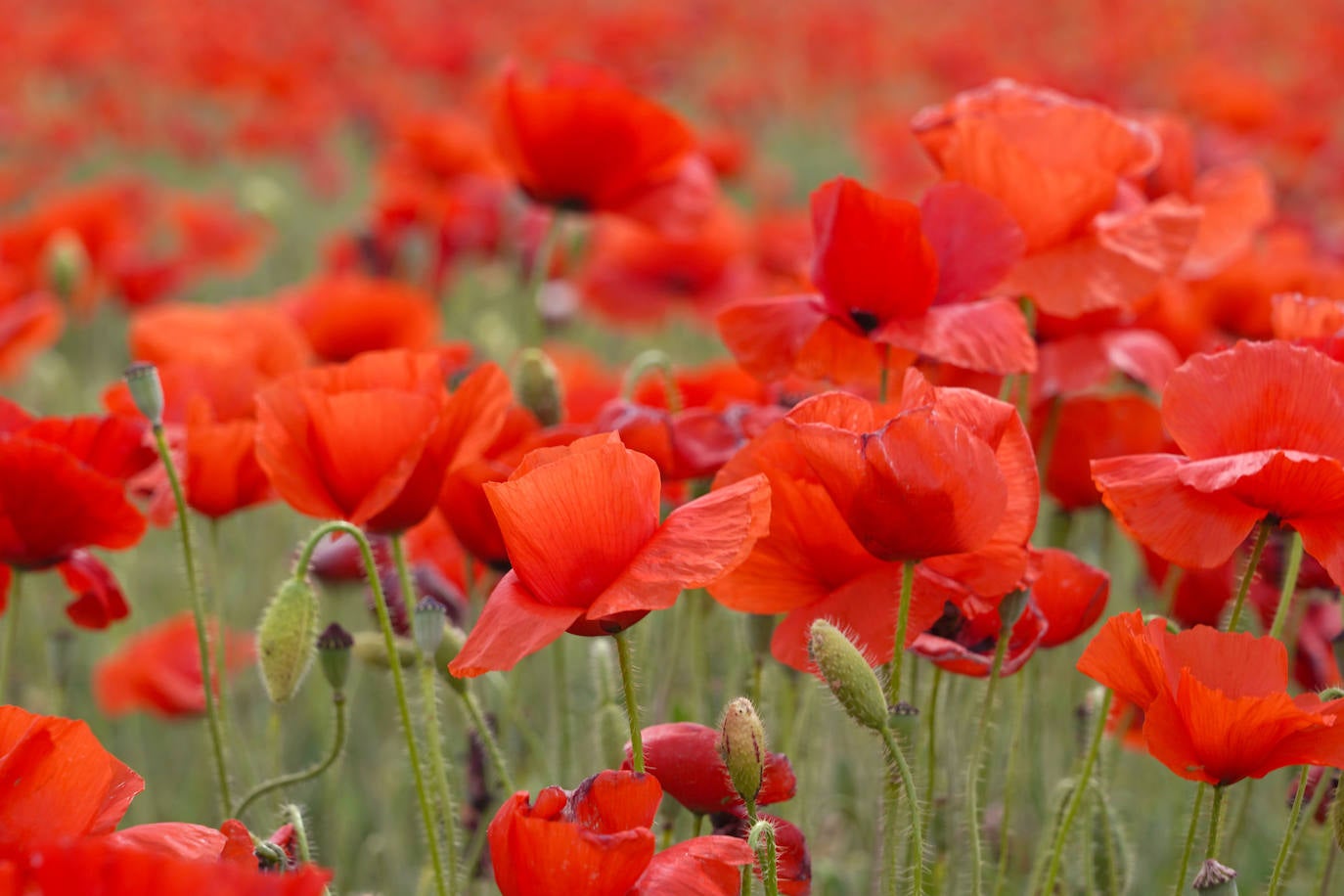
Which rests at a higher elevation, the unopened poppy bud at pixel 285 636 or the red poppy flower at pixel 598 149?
the red poppy flower at pixel 598 149

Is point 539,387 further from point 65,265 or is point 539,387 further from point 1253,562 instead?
point 65,265

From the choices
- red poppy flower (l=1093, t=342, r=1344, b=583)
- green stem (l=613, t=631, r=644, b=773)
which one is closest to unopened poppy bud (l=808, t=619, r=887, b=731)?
green stem (l=613, t=631, r=644, b=773)

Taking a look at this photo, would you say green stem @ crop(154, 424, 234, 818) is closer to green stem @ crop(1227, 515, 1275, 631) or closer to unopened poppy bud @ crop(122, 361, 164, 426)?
unopened poppy bud @ crop(122, 361, 164, 426)

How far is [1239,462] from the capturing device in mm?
988

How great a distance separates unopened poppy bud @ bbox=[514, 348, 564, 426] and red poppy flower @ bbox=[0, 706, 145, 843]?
2.57 feet

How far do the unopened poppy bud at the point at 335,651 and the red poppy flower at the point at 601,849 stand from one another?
17.7 inches

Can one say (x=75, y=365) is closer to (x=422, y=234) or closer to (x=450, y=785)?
(x=422, y=234)

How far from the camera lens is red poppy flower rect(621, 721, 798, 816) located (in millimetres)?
995

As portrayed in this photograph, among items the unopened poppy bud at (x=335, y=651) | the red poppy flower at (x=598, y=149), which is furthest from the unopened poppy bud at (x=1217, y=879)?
the red poppy flower at (x=598, y=149)

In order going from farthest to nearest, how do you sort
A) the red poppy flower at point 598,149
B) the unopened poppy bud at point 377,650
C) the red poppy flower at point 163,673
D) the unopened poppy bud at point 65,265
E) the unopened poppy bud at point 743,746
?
1. the unopened poppy bud at point 65,265
2. the red poppy flower at point 163,673
3. the red poppy flower at point 598,149
4. the unopened poppy bud at point 377,650
5. the unopened poppy bud at point 743,746

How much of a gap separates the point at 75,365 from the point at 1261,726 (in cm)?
391

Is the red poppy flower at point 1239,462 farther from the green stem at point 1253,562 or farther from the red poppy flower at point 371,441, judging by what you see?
the red poppy flower at point 371,441

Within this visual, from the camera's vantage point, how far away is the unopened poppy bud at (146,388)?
3.86 ft

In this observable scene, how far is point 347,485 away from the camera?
117cm
